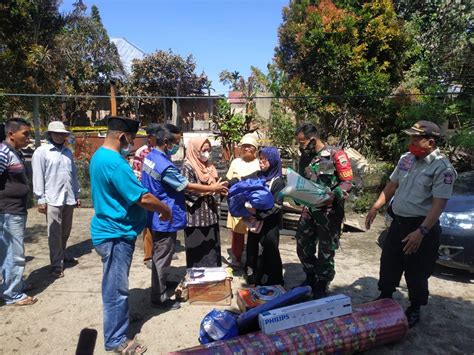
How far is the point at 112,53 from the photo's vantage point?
24750 mm

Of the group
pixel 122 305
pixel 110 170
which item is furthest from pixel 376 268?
pixel 110 170

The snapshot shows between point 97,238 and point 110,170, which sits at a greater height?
point 110,170

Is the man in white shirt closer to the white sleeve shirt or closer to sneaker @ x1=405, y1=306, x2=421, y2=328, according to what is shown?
the white sleeve shirt

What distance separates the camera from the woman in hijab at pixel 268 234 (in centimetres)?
388

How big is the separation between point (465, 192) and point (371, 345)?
3072mm

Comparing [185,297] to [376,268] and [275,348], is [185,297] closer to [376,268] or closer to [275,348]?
[275,348]

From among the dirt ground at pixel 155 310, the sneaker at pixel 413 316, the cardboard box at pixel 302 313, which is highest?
the cardboard box at pixel 302 313

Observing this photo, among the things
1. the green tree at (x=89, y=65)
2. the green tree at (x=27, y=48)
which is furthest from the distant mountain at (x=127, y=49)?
the green tree at (x=27, y=48)

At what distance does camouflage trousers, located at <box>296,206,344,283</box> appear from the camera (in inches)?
141

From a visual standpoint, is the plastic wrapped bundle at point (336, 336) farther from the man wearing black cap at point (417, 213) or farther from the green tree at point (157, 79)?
the green tree at point (157, 79)

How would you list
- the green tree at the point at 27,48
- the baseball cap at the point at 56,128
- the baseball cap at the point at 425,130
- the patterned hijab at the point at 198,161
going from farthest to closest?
1. the green tree at the point at 27,48
2. the baseball cap at the point at 56,128
3. the patterned hijab at the point at 198,161
4. the baseball cap at the point at 425,130

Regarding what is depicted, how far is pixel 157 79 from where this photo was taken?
2378cm

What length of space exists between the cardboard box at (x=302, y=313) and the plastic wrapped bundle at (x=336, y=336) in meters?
0.04

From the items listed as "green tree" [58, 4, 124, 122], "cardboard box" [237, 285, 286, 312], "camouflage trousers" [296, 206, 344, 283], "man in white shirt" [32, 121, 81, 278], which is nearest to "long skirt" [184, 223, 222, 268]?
"cardboard box" [237, 285, 286, 312]
